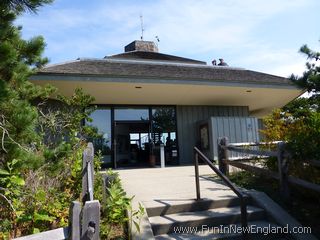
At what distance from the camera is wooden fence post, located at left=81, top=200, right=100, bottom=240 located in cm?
290

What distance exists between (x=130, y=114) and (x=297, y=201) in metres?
9.99

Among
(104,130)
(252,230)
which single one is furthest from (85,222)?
(104,130)

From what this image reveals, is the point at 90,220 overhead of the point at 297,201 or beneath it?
overhead

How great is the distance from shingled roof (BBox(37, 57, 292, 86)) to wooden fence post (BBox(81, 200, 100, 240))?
8.72m

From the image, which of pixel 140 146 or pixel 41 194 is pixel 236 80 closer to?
pixel 140 146

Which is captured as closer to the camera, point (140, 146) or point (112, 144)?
point (112, 144)

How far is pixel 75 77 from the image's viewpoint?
448 inches

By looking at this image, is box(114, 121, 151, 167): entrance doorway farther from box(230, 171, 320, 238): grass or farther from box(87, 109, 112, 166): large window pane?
box(230, 171, 320, 238): grass

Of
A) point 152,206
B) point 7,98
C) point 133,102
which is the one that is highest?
point 133,102

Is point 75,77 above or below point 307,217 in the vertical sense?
above

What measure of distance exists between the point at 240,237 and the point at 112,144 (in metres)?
10.3

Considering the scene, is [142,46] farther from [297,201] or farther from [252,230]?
[252,230]

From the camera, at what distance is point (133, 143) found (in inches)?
632

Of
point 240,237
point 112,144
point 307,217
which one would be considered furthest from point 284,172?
point 112,144
